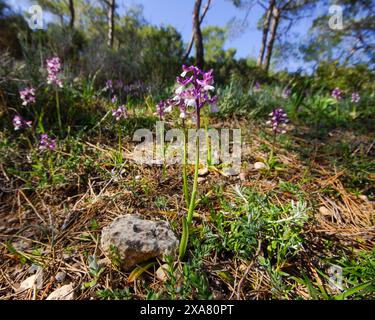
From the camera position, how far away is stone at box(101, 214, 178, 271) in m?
1.02

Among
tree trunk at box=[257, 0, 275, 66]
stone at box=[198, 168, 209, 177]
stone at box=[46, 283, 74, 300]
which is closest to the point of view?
stone at box=[46, 283, 74, 300]

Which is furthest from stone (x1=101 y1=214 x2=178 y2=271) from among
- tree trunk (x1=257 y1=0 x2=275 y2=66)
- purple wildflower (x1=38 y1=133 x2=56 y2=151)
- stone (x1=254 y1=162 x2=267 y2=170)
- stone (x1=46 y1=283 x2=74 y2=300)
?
tree trunk (x1=257 y1=0 x2=275 y2=66)

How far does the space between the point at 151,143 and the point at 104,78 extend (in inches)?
129

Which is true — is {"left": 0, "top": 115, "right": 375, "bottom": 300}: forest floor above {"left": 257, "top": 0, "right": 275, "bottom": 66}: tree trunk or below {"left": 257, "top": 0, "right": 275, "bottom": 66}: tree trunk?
below

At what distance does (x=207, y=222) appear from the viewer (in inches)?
50.1

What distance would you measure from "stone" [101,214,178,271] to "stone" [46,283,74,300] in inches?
8.1

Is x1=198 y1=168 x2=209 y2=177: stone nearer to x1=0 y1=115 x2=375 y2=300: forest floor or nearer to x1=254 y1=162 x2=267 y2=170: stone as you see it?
x1=0 y1=115 x2=375 y2=300: forest floor

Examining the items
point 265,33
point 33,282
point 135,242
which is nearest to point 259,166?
point 135,242

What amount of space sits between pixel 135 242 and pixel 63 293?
0.38 metres

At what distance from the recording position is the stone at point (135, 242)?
102 centimetres

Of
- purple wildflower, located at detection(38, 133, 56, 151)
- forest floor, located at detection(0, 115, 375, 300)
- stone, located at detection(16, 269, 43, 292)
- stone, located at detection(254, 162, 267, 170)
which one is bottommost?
stone, located at detection(16, 269, 43, 292)

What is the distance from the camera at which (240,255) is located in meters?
1.11

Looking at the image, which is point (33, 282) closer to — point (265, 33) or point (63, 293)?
point (63, 293)
